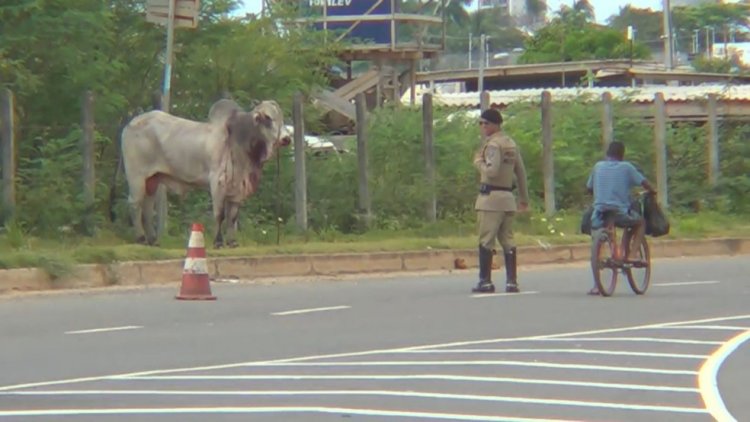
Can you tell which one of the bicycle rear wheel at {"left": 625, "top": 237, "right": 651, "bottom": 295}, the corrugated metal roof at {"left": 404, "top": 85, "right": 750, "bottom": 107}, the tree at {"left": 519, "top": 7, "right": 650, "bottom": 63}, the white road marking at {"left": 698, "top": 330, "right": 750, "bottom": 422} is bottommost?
the white road marking at {"left": 698, "top": 330, "right": 750, "bottom": 422}

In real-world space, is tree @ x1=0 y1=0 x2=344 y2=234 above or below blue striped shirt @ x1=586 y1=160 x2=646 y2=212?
above

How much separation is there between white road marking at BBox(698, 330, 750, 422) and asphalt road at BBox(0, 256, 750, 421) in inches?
0.6

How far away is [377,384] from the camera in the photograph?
1072 centimetres

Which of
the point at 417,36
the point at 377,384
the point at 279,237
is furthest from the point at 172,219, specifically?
the point at 417,36

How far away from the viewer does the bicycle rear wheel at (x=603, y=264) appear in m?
17.1

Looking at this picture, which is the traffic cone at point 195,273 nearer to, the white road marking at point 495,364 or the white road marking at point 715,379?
the white road marking at point 495,364

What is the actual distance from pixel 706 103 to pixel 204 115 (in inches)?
463

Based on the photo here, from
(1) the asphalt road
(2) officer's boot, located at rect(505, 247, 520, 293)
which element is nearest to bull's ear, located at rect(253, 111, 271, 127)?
(1) the asphalt road

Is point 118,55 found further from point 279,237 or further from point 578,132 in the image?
point 578,132

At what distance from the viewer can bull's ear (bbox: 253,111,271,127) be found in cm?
1992

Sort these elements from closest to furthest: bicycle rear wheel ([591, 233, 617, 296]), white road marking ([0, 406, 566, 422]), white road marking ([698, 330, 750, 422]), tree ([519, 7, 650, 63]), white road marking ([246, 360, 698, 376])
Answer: white road marking ([0, 406, 566, 422]) < white road marking ([698, 330, 750, 422]) < white road marking ([246, 360, 698, 376]) < bicycle rear wheel ([591, 233, 617, 296]) < tree ([519, 7, 650, 63])

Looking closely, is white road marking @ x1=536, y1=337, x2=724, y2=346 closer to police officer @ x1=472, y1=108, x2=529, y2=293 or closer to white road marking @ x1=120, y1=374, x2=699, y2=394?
white road marking @ x1=120, y1=374, x2=699, y2=394

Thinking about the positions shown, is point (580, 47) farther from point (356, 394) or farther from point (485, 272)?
point (356, 394)

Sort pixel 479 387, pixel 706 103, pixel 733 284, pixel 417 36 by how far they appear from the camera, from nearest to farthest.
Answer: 1. pixel 479 387
2. pixel 733 284
3. pixel 706 103
4. pixel 417 36
